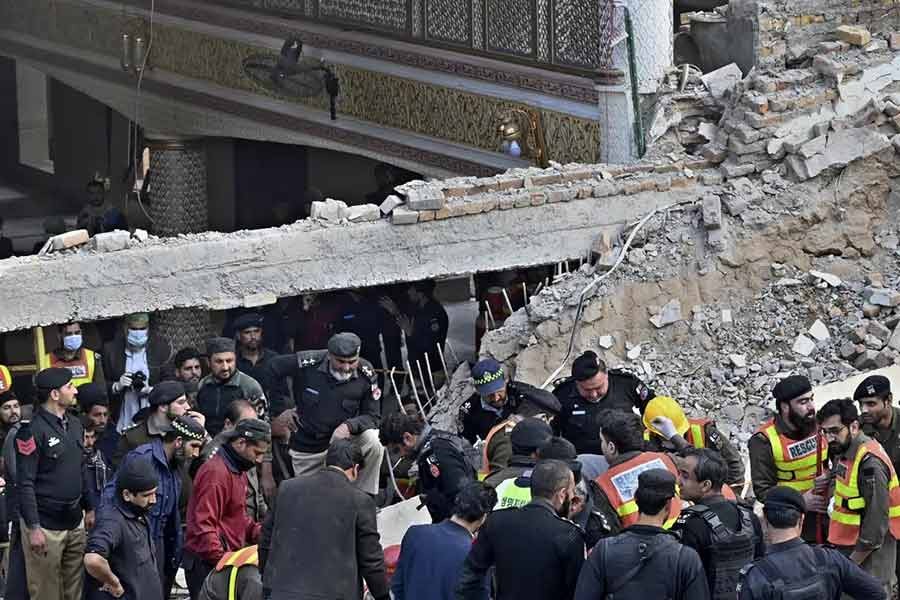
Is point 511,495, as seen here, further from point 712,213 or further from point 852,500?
point 712,213

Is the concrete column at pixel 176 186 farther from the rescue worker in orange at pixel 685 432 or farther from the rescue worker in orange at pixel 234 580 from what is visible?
the rescue worker in orange at pixel 234 580

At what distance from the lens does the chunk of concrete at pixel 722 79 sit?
1514 centimetres

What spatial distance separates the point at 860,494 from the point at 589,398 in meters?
1.89

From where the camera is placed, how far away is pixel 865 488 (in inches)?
390

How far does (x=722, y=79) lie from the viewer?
15219mm

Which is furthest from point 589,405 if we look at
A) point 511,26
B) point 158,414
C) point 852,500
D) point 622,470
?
point 511,26

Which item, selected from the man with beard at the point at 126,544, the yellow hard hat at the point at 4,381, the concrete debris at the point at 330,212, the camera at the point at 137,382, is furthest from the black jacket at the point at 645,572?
the concrete debris at the point at 330,212

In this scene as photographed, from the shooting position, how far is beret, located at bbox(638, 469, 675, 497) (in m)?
8.41

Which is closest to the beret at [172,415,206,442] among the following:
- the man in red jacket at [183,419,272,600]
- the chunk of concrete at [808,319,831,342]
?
the man in red jacket at [183,419,272,600]

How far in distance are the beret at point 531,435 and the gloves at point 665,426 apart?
83cm

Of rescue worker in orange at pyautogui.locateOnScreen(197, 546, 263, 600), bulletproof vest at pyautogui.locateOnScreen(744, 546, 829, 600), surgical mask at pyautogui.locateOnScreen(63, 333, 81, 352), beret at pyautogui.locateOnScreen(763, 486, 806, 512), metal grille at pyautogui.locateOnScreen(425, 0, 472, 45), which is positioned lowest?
rescue worker in orange at pyautogui.locateOnScreen(197, 546, 263, 600)

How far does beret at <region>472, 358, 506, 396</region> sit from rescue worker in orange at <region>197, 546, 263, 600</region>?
88.1 inches

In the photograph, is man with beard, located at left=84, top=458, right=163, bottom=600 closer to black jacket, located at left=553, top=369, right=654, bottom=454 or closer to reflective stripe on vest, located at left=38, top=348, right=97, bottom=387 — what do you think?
black jacket, located at left=553, top=369, right=654, bottom=454

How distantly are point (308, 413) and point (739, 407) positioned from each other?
9.22 feet
